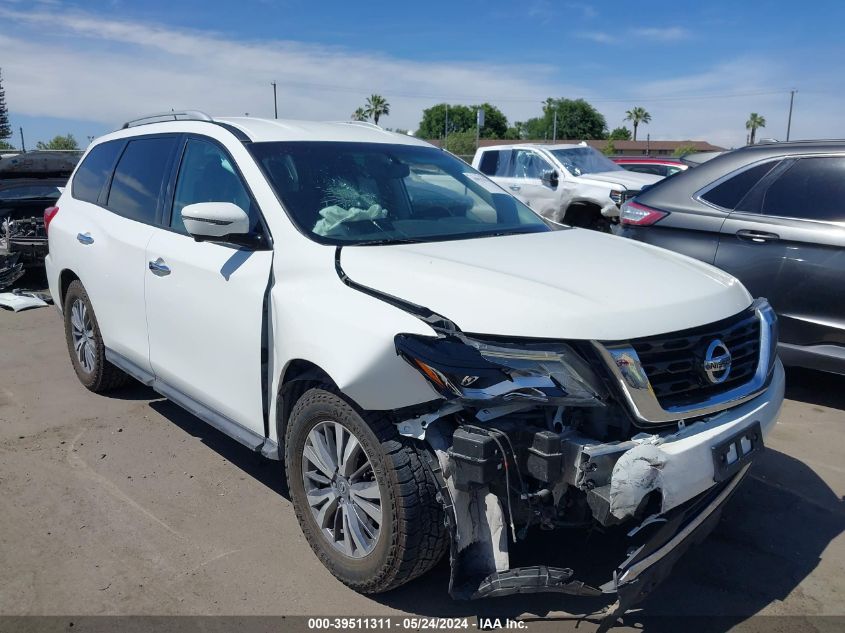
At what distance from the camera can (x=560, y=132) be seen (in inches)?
3740

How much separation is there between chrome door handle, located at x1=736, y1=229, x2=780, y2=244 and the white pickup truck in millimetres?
4823

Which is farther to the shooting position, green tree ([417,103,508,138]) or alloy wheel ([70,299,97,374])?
green tree ([417,103,508,138])

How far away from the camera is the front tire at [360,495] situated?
257 centimetres

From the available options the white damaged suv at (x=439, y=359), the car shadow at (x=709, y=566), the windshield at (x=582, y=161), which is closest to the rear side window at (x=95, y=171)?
the white damaged suv at (x=439, y=359)

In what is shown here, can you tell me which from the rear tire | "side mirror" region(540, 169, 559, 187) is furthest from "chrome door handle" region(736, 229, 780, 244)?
"side mirror" region(540, 169, 559, 187)

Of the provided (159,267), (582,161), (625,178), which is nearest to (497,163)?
(582,161)

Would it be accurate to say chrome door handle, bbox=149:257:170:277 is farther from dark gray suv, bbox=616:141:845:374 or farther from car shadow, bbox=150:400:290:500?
dark gray suv, bbox=616:141:845:374

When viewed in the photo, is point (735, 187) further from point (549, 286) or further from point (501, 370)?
point (501, 370)

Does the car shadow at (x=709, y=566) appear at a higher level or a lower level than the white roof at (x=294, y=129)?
lower

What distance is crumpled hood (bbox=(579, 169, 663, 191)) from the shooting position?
33.6 ft

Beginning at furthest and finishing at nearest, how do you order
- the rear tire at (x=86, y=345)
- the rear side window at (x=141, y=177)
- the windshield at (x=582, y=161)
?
1. the windshield at (x=582, y=161)
2. the rear tire at (x=86, y=345)
3. the rear side window at (x=141, y=177)

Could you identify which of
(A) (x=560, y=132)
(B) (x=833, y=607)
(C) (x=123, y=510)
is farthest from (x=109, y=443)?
(A) (x=560, y=132)

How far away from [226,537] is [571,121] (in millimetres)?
98527

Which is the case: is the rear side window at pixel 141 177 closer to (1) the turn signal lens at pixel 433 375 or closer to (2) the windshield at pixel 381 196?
(2) the windshield at pixel 381 196
